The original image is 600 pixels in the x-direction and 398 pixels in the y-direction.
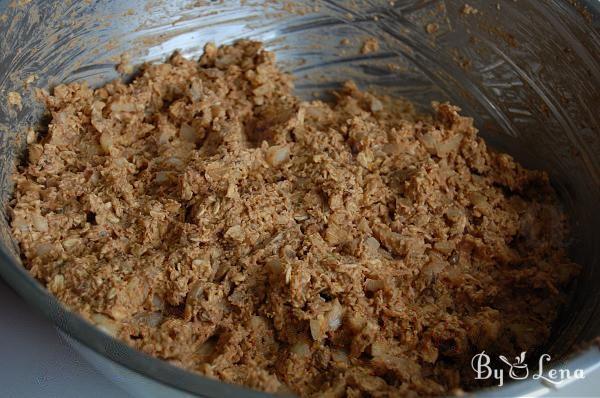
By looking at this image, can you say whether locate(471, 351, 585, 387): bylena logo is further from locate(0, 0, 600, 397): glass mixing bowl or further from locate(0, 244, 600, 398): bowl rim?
locate(0, 244, 600, 398): bowl rim

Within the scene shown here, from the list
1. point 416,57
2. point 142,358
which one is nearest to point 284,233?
point 142,358

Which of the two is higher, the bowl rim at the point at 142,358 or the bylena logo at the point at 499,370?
the bowl rim at the point at 142,358

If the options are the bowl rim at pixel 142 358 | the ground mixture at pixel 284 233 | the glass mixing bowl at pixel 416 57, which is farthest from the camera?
the glass mixing bowl at pixel 416 57

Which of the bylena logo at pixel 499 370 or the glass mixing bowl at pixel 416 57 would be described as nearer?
the bylena logo at pixel 499 370

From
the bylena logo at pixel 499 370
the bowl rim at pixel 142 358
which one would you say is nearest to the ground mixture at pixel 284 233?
the bylena logo at pixel 499 370

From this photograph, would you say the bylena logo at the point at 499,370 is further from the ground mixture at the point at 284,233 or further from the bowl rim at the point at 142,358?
the bowl rim at the point at 142,358

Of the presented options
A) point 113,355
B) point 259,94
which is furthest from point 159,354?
point 259,94
